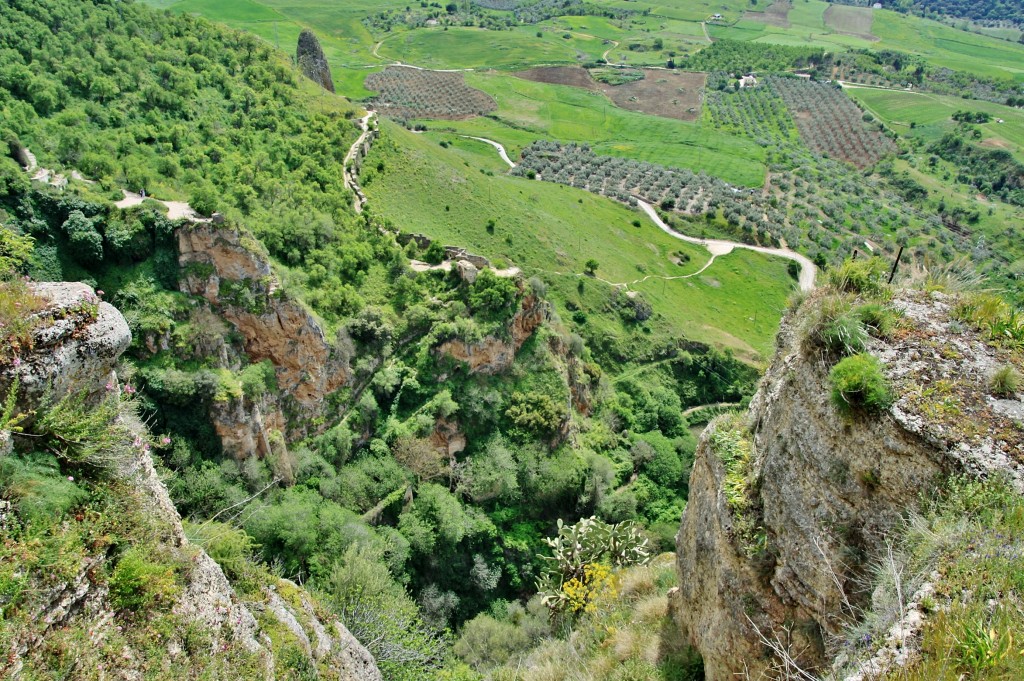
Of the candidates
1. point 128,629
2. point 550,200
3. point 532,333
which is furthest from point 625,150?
point 128,629

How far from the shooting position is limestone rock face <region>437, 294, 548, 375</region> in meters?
41.4

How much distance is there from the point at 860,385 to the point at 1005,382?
261cm

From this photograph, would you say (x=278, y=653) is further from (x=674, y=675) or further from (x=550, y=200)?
(x=550, y=200)

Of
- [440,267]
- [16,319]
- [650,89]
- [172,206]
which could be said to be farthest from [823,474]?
[650,89]

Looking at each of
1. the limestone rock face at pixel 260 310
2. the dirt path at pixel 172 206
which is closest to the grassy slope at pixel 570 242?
the limestone rock face at pixel 260 310

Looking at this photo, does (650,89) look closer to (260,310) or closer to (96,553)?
(260,310)

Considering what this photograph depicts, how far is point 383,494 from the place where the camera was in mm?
36812

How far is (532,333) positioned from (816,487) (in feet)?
109

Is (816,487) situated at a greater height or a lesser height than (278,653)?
greater

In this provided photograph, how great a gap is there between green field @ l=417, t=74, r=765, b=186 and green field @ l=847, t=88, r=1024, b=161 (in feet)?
145

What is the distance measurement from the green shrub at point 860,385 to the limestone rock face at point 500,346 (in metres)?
29.9

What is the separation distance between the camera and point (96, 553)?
38.3 feet

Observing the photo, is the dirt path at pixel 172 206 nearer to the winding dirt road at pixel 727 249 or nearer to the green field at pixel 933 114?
the winding dirt road at pixel 727 249

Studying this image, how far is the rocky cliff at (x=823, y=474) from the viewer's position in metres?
11.6
